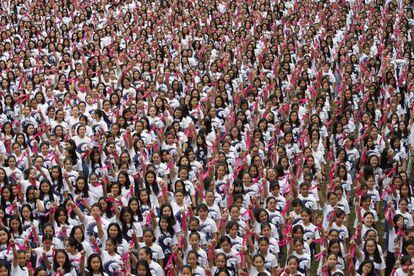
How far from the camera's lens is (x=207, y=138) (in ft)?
38.1

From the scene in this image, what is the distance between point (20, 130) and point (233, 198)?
475 centimetres

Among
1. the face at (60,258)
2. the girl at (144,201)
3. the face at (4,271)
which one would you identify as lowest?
the face at (4,271)

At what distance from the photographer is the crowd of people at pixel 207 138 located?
8.23 m

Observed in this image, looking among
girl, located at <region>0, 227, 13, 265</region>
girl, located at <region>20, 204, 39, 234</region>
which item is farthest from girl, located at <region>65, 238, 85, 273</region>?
girl, located at <region>20, 204, 39, 234</region>

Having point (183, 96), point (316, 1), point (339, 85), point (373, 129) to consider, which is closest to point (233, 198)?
point (373, 129)

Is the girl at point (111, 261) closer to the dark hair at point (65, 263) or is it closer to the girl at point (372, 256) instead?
the dark hair at point (65, 263)

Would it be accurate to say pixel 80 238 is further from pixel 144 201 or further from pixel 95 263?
pixel 144 201

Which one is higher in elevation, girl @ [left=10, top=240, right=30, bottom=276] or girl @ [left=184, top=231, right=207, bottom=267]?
girl @ [left=184, top=231, right=207, bottom=267]

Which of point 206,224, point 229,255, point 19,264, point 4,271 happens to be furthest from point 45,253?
point 229,255

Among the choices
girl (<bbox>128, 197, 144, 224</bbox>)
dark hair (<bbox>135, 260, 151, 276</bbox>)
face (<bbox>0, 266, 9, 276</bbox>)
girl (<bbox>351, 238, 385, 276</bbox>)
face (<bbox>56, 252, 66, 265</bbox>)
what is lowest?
face (<bbox>0, 266, 9, 276</bbox>)

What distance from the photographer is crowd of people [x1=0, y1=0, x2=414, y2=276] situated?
8.23 metres

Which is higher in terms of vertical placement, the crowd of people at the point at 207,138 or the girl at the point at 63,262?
the crowd of people at the point at 207,138

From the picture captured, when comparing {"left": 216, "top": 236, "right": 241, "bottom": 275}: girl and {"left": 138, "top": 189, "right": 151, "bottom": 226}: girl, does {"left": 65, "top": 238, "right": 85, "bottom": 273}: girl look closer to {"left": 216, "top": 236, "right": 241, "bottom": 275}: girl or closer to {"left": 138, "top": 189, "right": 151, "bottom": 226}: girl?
{"left": 138, "top": 189, "right": 151, "bottom": 226}: girl

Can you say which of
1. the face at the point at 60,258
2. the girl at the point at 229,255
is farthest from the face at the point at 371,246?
the face at the point at 60,258
